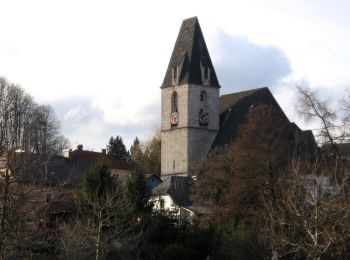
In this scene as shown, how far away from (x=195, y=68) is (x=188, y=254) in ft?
108

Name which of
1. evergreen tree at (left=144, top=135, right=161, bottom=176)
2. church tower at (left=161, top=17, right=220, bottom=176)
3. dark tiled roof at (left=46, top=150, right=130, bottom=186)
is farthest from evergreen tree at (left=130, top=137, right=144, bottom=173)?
church tower at (left=161, top=17, right=220, bottom=176)

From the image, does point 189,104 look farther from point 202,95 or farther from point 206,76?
point 206,76

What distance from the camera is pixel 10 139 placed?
1864cm

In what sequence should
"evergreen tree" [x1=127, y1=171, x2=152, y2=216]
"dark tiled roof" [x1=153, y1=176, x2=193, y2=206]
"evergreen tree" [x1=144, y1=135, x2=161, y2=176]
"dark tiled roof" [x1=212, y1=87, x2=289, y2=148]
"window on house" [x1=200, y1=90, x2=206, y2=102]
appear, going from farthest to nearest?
"evergreen tree" [x1=144, y1=135, x2=161, y2=176] < "window on house" [x1=200, y1=90, x2=206, y2=102] < "dark tiled roof" [x1=212, y1=87, x2=289, y2=148] < "dark tiled roof" [x1=153, y1=176, x2=193, y2=206] < "evergreen tree" [x1=127, y1=171, x2=152, y2=216]

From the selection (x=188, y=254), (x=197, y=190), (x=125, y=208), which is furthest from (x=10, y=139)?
(x=197, y=190)

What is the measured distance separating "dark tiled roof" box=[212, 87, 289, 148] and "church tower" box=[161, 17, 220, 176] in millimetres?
927

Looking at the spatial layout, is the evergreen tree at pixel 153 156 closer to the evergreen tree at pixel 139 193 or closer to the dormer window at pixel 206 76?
the dormer window at pixel 206 76

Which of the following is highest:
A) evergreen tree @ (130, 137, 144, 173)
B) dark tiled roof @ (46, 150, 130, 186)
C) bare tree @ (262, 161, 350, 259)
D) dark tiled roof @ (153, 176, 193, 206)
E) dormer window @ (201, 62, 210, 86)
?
dormer window @ (201, 62, 210, 86)

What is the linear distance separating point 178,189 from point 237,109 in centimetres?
1552

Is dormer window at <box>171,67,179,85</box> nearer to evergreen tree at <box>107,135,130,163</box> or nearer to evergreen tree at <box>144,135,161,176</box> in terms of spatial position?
evergreen tree at <box>144,135,161,176</box>

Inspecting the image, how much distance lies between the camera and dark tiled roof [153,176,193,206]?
56.5 meters

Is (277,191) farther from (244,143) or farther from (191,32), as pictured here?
(191,32)

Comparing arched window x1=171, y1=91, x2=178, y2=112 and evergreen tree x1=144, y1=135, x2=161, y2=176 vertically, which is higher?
arched window x1=171, y1=91, x2=178, y2=112

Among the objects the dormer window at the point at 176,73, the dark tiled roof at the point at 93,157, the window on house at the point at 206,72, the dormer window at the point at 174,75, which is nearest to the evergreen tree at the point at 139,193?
the dormer window at the point at 176,73
